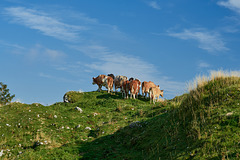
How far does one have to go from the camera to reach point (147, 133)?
53.8ft

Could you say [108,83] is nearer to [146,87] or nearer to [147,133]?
[146,87]

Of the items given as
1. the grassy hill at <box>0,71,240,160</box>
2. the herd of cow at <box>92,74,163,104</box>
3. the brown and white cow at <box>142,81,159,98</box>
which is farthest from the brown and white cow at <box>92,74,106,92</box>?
the grassy hill at <box>0,71,240,160</box>

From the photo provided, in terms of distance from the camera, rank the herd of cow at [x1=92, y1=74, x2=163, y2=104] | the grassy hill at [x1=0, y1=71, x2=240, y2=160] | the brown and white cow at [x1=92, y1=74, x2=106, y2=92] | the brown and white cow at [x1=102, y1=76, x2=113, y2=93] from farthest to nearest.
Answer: the brown and white cow at [x1=92, y1=74, x2=106, y2=92]
the brown and white cow at [x1=102, y1=76, x2=113, y2=93]
the herd of cow at [x1=92, y1=74, x2=163, y2=104]
the grassy hill at [x1=0, y1=71, x2=240, y2=160]

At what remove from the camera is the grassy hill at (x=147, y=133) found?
12109 millimetres

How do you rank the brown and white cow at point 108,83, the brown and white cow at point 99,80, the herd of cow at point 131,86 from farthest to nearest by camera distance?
the brown and white cow at point 99,80 < the brown and white cow at point 108,83 < the herd of cow at point 131,86

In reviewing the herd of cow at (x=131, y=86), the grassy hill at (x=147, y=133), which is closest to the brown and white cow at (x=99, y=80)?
the herd of cow at (x=131, y=86)

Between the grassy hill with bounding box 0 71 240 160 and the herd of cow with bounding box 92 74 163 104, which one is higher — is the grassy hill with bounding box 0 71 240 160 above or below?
below

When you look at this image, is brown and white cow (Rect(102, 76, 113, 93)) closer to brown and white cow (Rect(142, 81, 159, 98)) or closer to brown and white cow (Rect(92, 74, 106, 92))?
brown and white cow (Rect(92, 74, 106, 92))

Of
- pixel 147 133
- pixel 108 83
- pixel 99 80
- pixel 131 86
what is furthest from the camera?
pixel 99 80

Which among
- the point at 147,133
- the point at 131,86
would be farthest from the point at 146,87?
the point at 147,133

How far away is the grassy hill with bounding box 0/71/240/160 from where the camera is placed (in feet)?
39.7

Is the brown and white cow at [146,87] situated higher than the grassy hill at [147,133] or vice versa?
the brown and white cow at [146,87]

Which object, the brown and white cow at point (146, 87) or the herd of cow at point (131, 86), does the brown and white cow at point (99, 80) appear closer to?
the herd of cow at point (131, 86)

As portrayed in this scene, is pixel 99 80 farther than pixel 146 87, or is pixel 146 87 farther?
pixel 99 80
